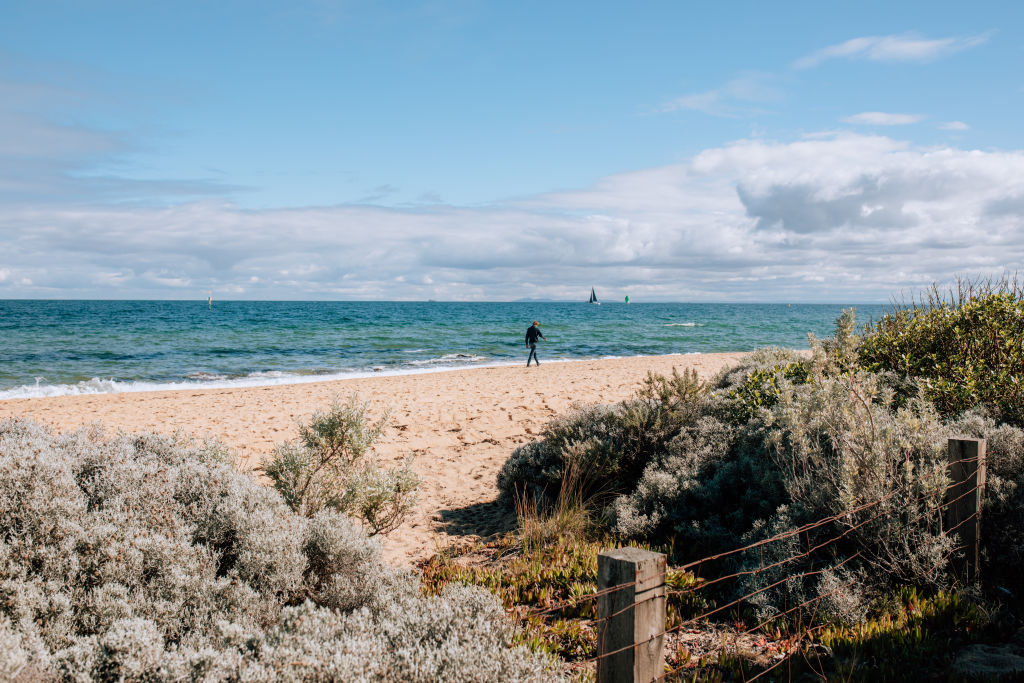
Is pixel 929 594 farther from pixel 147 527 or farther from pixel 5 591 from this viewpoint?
pixel 5 591

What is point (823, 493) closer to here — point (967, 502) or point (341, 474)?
point (967, 502)

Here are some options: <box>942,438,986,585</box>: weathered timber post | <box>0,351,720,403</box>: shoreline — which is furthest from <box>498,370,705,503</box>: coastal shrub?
<box>0,351,720,403</box>: shoreline

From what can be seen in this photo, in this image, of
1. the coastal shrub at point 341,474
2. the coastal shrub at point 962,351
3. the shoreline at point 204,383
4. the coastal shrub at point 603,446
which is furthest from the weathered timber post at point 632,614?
the shoreline at point 204,383

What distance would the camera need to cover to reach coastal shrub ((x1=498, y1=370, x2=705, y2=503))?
7.33m

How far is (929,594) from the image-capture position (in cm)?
459

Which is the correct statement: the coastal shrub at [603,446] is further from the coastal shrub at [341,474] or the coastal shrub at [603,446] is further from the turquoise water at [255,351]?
the turquoise water at [255,351]

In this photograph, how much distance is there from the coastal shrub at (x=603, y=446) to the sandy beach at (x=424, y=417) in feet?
2.05

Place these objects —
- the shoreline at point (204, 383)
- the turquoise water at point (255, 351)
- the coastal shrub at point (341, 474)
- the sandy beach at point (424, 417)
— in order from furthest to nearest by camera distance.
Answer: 1. the turquoise water at point (255, 351)
2. the shoreline at point (204, 383)
3. the sandy beach at point (424, 417)
4. the coastal shrub at point (341, 474)

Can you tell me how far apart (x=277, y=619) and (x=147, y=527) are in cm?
107

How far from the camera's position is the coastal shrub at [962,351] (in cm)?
667

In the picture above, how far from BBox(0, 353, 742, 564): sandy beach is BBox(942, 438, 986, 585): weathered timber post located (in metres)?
4.48

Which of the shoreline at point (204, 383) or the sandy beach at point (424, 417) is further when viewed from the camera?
the shoreline at point (204, 383)

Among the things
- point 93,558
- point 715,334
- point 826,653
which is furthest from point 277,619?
point 715,334

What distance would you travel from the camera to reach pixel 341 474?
5941mm
